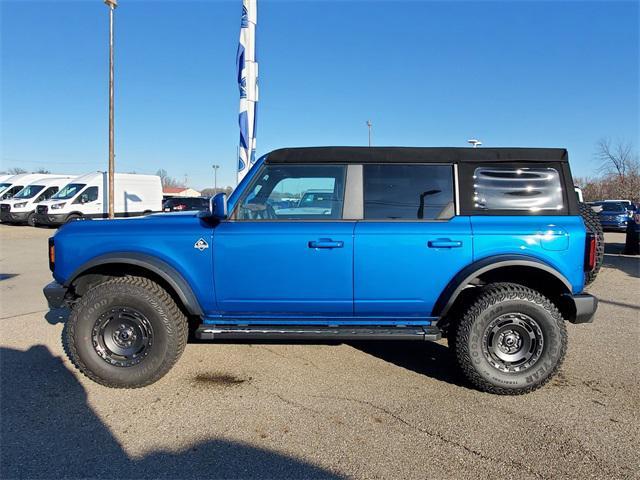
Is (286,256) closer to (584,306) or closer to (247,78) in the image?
(584,306)

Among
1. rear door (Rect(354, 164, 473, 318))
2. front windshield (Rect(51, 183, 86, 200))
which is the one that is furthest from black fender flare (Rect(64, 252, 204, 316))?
front windshield (Rect(51, 183, 86, 200))

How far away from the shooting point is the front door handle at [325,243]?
3.47 m

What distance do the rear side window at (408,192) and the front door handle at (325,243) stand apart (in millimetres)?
363

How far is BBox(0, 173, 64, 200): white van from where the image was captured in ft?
84.0

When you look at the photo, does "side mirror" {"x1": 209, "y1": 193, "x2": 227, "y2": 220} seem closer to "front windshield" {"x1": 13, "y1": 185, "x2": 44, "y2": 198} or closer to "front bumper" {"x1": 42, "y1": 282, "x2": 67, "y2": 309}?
"front bumper" {"x1": 42, "y1": 282, "x2": 67, "y2": 309}

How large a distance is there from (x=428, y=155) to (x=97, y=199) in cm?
2014

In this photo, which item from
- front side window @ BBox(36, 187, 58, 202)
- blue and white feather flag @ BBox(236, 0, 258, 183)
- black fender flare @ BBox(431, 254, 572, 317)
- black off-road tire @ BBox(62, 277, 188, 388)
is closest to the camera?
black fender flare @ BBox(431, 254, 572, 317)

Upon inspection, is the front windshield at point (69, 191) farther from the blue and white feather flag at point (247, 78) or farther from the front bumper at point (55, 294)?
the front bumper at point (55, 294)

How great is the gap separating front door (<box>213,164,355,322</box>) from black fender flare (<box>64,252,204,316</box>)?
24cm

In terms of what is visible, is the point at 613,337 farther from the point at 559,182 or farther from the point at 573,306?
the point at 559,182

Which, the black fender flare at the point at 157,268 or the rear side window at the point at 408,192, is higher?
the rear side window at the point at 408,192

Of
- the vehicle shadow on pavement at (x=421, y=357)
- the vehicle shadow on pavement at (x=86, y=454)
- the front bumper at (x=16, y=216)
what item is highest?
the front bumper at (x=16, y=216)

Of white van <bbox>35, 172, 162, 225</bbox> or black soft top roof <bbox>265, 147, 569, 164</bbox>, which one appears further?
white van <bbox>35, 172, 162, 225</bbox>

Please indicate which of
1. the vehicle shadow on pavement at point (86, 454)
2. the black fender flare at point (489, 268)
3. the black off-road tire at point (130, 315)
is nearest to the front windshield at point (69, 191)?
the black off-road tire at point (130, 315)
